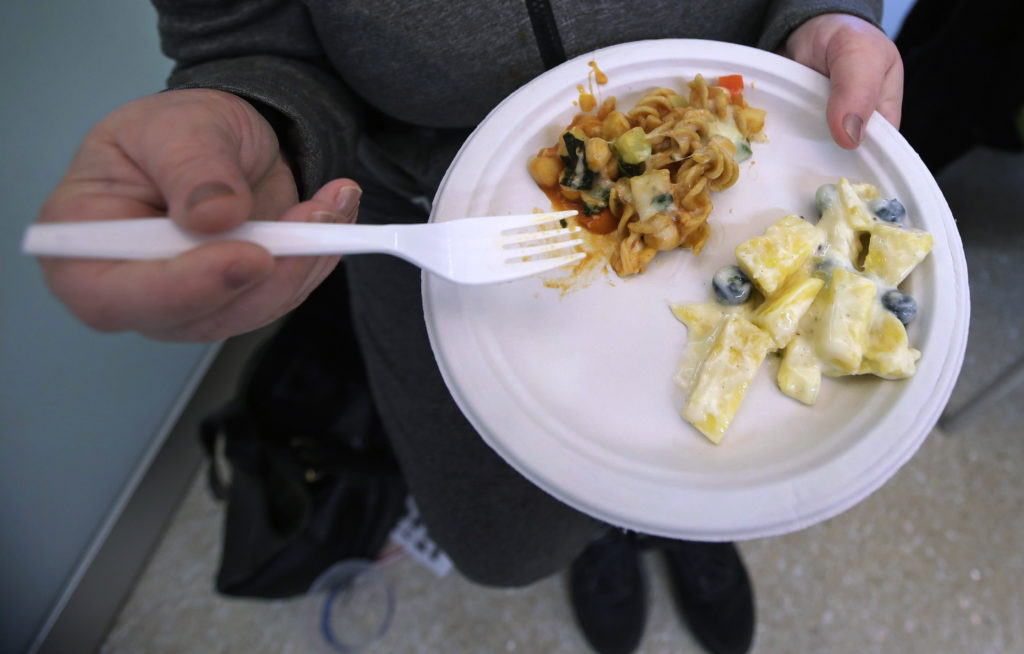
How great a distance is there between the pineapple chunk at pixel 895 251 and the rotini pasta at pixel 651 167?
21 cm

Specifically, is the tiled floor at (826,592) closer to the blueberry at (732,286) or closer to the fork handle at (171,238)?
the blueberry at (732,286)

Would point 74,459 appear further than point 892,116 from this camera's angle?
Yes

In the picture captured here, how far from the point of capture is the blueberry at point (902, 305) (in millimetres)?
751

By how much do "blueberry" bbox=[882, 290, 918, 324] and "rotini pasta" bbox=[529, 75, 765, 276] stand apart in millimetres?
244

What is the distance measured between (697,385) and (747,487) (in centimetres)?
13

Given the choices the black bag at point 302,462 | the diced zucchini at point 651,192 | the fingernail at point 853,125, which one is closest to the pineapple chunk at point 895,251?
the fingernail at point 853,125

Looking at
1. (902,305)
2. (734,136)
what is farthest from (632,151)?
(902,305)

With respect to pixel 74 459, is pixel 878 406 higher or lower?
higher

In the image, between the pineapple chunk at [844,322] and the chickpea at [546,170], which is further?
the chickpea at [546,170]

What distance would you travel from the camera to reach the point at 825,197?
2.76 ft

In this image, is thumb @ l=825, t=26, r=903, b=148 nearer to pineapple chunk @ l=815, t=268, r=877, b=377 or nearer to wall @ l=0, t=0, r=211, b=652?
pineapple chunk @ l=815, t=268, r=877, b=377

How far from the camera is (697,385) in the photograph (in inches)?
29.2

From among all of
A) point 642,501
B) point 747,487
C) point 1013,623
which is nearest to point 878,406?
point 747,487

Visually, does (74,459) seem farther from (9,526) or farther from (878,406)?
(878,406)
